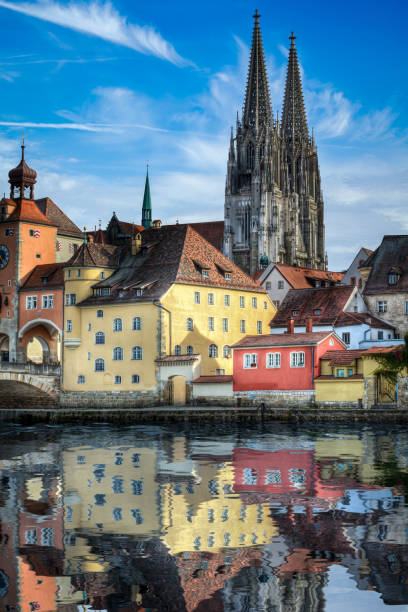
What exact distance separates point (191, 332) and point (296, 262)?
Answer: 78.9 meters

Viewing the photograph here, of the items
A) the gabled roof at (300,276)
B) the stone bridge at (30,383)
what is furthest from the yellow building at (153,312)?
the gabled roof at (300,276)

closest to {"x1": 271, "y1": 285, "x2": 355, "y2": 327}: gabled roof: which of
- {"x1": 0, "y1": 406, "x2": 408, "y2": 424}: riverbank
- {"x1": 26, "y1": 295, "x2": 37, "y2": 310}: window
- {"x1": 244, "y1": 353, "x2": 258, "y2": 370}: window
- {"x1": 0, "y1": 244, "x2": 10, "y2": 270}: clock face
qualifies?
{"x1": 244, "y1": 353, "x2": 258, "y2": 370}: window

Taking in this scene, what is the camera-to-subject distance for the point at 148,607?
42.3 ft

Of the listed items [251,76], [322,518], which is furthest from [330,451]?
[251,76]

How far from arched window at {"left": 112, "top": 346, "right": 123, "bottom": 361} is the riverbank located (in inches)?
195

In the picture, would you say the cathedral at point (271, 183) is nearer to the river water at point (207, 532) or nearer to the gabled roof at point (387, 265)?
the gabled roof at point (387, 265)

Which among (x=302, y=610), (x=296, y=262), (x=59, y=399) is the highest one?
(x=296, y=262)

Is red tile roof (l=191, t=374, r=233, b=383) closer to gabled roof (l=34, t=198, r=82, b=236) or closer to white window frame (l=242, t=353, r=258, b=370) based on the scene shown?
white window frame (l=242, t=353, r=258, b=370)

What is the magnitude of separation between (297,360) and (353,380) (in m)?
5.25

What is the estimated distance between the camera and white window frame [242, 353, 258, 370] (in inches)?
2378

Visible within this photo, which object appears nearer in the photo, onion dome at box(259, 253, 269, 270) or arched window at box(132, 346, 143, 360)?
arched window at box(132, 346, 143, 360)

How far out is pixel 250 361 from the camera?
60625mm

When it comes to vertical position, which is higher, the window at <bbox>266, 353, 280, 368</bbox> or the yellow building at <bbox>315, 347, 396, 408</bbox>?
the window at <bbox>266, 353, 280, 368</bbox>

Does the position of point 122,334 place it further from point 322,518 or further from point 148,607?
point 148,607
